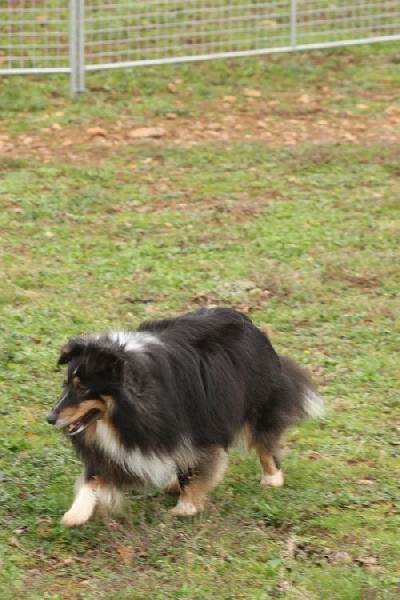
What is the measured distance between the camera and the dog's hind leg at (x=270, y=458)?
590cm

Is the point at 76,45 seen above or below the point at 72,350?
above

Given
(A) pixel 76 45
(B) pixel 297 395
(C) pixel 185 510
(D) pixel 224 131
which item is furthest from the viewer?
(A) pixel 76 45

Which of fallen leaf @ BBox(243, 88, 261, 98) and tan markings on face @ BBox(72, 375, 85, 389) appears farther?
fallen leaf @ BBox(243, 88, 261, 98)

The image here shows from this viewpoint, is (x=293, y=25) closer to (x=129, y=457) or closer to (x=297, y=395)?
(x=297, y=395)

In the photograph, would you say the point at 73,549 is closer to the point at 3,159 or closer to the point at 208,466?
the point at 208,466

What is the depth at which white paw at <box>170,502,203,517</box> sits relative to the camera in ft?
18.2

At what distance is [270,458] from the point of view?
589 cm

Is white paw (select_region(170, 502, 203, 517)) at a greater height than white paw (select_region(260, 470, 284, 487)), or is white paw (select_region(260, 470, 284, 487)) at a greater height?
white paw (select_region(170, 502, 203, 517))

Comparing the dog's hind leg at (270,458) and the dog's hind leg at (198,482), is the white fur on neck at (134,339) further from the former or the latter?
the dog's hind leg at (270,458)

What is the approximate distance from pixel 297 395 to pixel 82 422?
1288 millimetres

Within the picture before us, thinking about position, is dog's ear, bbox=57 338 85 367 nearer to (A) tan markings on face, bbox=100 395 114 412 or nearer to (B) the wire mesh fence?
(A) tan markings on face, bbox=100 395 114 412

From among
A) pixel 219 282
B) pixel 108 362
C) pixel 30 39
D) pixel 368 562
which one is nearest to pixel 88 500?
pixel 108 362

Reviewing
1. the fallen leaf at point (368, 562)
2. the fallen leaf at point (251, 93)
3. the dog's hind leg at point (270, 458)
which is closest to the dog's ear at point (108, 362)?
the dog's hind leg at point (270, 458)

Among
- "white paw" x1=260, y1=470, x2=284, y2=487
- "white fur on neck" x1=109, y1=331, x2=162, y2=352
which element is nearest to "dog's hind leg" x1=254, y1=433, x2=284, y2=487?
"white paw" x1=260, y1=470, x2=284, y2=487
